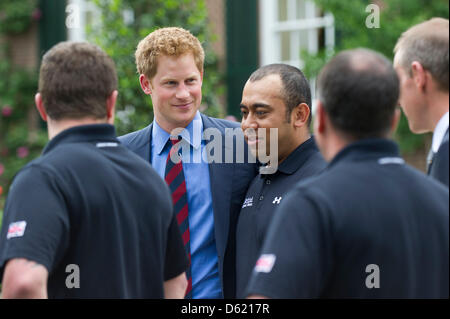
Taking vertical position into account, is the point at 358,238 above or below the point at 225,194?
above

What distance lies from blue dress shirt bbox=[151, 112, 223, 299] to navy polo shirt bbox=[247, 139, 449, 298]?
1293 millimetres

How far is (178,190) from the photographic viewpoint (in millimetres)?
3455

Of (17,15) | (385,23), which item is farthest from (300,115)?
(17,15)

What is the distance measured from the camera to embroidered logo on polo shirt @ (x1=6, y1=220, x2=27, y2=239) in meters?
2.20

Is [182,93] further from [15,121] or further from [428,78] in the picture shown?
[15,121]

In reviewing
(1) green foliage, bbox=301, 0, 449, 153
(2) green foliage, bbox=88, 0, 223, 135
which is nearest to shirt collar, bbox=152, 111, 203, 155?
(2) green foliage, bbox=88, 0, 223, 135

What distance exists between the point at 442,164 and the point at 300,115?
93 centimetres

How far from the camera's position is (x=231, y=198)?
3465mm

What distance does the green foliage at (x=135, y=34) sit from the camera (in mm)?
7473

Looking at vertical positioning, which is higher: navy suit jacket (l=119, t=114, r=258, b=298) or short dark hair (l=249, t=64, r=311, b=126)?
short dark hair (l=249, t=64, r=311, b=126)

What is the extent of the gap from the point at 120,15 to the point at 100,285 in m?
6.29
